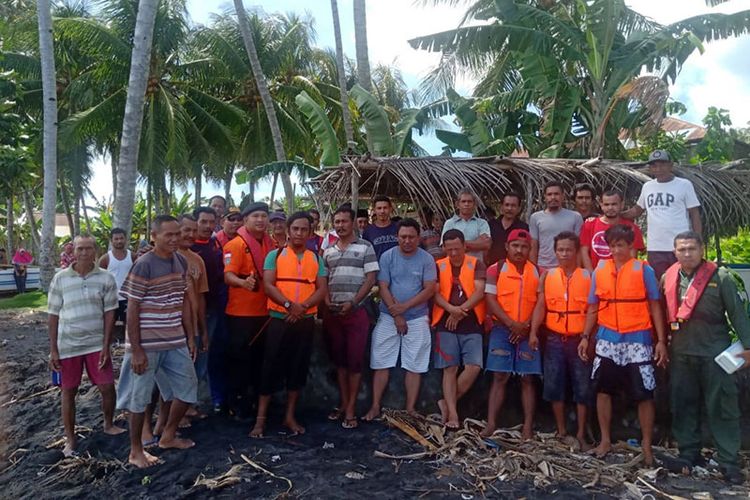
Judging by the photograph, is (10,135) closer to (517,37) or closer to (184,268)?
(184,268)

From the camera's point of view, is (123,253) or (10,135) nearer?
(123,253)

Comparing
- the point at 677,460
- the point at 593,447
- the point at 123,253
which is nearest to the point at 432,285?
the point at 593,447

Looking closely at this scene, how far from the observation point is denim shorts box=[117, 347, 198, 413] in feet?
14.0

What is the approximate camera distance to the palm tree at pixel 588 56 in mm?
9602

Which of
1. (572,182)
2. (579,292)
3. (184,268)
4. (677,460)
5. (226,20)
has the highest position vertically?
(226,20)

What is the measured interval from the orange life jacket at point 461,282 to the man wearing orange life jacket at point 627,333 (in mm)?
936

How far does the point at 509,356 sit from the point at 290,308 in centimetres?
195

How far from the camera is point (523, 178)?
6480mm

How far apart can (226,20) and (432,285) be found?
15.9 m

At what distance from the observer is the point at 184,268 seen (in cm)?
454

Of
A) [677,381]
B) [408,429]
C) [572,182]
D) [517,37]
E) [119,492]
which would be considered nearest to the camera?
[119,492]

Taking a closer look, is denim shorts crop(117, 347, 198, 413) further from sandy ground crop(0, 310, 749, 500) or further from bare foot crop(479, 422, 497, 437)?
bare foot crop(479, 422, 497, 437)

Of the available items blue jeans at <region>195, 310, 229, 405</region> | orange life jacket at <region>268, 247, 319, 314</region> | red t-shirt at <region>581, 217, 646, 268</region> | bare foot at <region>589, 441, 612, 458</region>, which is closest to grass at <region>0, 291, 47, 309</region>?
blue jeans at <region>195, 310, 229, 405</region>

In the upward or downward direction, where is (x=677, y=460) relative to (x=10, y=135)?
downward
